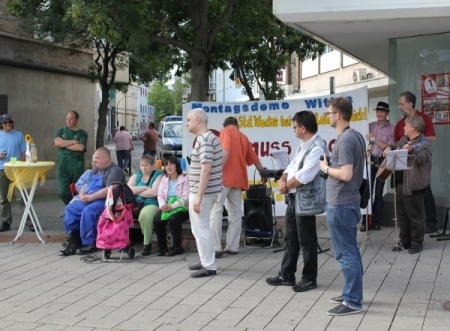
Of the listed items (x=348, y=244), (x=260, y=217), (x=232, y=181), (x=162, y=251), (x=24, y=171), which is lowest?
(x=162, y=251)

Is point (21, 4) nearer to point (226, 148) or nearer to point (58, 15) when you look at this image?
point (58, 15)

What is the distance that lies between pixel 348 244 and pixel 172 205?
3.18 metres

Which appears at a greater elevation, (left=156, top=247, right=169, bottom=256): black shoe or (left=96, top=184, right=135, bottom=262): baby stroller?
(left=96, top=184, right=135, bottom=262): baby stroller

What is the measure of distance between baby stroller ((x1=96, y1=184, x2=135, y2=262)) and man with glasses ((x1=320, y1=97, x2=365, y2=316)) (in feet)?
10.6

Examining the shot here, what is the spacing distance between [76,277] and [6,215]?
3631mm

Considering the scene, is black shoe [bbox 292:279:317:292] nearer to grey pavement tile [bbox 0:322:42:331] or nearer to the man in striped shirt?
the man in striped shirt

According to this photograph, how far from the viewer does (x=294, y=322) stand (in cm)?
541

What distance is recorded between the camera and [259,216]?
8.66 meters

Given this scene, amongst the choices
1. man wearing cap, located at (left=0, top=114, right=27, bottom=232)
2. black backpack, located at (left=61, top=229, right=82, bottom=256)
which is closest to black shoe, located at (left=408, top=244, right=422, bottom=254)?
black backpack, located at (left=61, top=229, right=82, bottom=256)

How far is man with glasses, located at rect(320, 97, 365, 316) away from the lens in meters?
5.45

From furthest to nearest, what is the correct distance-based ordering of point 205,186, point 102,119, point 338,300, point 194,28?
point 102,119
point 194,28
point 205,186
point 338,300

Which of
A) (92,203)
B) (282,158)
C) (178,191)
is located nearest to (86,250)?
(92,203)

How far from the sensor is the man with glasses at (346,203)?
545cm

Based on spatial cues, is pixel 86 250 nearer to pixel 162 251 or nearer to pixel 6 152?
pixel 162 251
